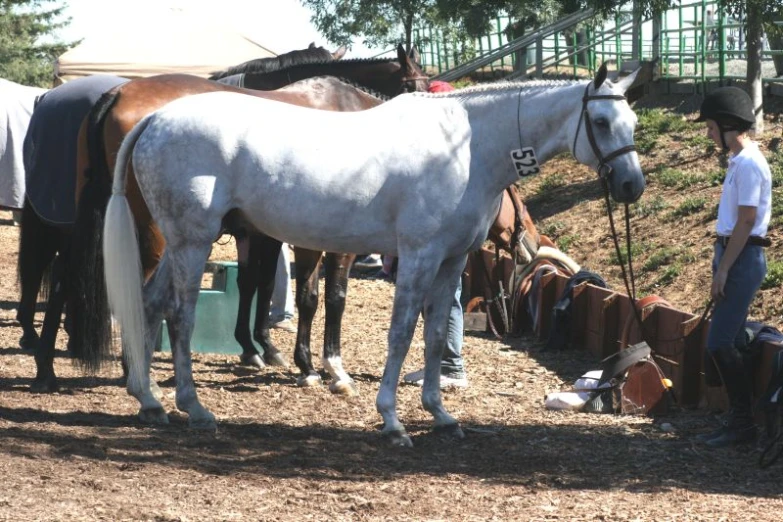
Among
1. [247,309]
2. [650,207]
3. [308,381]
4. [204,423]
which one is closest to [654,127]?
[650,207]

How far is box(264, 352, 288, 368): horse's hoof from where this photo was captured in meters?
8.52

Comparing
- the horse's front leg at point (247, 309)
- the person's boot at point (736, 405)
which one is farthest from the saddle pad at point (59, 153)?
the person's boot at point (736, 405)

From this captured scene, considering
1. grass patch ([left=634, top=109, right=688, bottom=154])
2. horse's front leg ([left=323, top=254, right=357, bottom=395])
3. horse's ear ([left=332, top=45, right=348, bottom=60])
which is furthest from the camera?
grass patch ([left=634, top=109, right=688, bottom=154])

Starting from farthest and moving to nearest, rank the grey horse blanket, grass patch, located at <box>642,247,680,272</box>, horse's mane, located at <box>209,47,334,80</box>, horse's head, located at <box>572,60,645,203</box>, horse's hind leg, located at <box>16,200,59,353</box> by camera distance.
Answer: the grey horse blanket, grass patch, located at <box>642,247,680,272</box>, horse's mane, located at <box>209,47,334,80</box>, horse's hind leg, located at <box>16,200,59,353</box>, horse's head, located at <box>572,60,645,203</box>

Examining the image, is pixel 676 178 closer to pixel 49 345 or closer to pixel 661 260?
pixel 661 260

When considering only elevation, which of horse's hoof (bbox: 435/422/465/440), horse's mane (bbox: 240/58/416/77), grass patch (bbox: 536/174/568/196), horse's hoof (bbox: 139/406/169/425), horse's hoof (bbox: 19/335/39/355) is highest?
horse's mane (bbox: 240/58/416/77)

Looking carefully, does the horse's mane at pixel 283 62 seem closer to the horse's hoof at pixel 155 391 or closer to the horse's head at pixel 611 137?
the horse's hoof at pixel 155 391

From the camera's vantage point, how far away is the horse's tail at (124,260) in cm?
623

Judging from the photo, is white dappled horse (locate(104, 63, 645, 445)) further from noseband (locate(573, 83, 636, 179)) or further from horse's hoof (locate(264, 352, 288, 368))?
horse's hoof (locate(264, 352, 288, 368))

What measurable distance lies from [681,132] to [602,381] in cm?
827

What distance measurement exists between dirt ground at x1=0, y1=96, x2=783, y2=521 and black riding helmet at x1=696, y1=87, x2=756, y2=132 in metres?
1.72

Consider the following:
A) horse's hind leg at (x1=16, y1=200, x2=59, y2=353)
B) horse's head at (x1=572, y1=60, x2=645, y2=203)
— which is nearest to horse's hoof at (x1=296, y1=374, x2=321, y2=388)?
horse's hind leg at (x1=16, y1=200, x2=59, y2=353)

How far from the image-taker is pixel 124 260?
6.24 metres

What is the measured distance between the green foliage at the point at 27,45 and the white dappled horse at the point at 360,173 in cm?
3506
